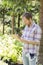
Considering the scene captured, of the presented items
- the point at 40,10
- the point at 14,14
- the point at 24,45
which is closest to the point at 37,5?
the point at 40,10

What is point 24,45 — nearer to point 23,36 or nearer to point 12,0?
point 23,36

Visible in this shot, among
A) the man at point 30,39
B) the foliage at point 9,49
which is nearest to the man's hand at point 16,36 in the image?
the man at point 30,39

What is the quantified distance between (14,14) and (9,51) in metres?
0.71

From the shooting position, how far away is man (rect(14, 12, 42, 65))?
4.72 meters

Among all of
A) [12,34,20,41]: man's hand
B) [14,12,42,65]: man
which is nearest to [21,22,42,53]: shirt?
[14,12,42,65]: man

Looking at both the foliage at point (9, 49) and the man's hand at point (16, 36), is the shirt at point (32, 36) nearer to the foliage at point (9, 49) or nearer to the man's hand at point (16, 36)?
the man's hand at point (16, 36)

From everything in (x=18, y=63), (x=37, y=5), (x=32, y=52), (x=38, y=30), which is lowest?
(x=18, y=63)

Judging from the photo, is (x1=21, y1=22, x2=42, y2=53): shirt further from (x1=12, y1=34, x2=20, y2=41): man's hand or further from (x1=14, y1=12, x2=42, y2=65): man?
(x1=12, y1=34, x2=20, y2=41): man's hand

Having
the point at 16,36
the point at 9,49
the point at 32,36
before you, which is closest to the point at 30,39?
the point at 32,36

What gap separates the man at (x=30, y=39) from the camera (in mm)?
Answer: 4719

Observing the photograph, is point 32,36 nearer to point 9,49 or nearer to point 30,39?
point 30,39

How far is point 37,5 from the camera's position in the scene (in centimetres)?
528

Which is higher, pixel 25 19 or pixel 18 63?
pixel 25 19

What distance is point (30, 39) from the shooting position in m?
4.77
